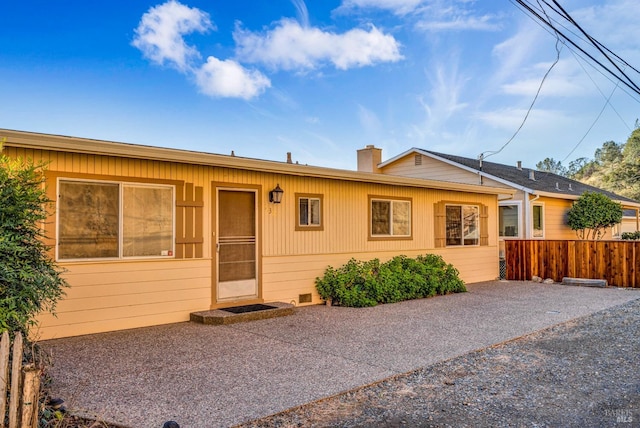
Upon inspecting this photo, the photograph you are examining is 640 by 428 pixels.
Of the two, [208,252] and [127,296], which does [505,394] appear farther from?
[127,296]

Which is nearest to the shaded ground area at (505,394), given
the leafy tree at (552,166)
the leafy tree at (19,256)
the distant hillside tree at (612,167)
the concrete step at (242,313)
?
the leafy tree at (19,256)

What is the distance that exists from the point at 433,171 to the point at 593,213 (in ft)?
17.6

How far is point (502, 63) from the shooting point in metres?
13.9

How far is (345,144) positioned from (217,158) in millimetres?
12380

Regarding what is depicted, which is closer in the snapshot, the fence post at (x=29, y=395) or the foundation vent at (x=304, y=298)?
the fence post at (x=29, y=395)

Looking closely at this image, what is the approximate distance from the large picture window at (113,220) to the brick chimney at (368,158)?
32.9ft

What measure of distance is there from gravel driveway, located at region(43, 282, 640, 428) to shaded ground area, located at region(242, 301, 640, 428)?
0.02 meters

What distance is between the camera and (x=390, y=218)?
10.0 metres

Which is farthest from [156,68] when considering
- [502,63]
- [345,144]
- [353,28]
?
[502,63]

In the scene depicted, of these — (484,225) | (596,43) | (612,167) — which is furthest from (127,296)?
(612,167)

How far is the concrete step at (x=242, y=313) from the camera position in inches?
261

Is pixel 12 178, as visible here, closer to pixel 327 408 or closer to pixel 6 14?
pixel 327 408

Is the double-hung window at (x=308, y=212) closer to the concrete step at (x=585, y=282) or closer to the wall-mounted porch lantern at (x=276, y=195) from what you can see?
the wall-mounted porch lantern at (x=276, y=195)

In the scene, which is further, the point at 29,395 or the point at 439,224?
the point at 439,224
